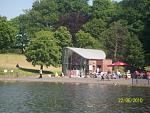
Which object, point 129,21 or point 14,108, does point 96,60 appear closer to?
point 129,21

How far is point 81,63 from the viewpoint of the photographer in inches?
3044

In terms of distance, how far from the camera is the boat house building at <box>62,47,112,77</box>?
76.8m

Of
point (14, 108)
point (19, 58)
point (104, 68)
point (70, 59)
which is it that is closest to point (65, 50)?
point (70, 59)

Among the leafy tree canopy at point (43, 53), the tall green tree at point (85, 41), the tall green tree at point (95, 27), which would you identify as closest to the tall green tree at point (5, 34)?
the tall green tree at point (85, 41)

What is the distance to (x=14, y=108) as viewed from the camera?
27641 millimetres

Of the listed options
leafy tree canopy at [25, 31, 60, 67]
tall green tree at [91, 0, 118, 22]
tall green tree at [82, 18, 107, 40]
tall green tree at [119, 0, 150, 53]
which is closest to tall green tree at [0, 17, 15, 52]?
leafy tree canopy at [25, 31, 60, 67]

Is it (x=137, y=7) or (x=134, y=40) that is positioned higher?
(x=137, y=7)

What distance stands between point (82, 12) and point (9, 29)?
36.4 meters

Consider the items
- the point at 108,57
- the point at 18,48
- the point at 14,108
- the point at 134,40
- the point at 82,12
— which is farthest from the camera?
the point at 82,12

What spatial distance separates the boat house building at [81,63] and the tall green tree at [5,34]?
2561 centimetres

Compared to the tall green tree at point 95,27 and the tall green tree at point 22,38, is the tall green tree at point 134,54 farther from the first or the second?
the tall green tree at point 22,38

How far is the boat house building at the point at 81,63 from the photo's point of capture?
76812mm

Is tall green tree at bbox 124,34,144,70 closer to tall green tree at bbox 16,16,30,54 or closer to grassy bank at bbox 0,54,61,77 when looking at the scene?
grassy bank at bbox 0,54,61,77

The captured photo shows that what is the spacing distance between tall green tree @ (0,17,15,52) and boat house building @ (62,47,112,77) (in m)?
25.6
